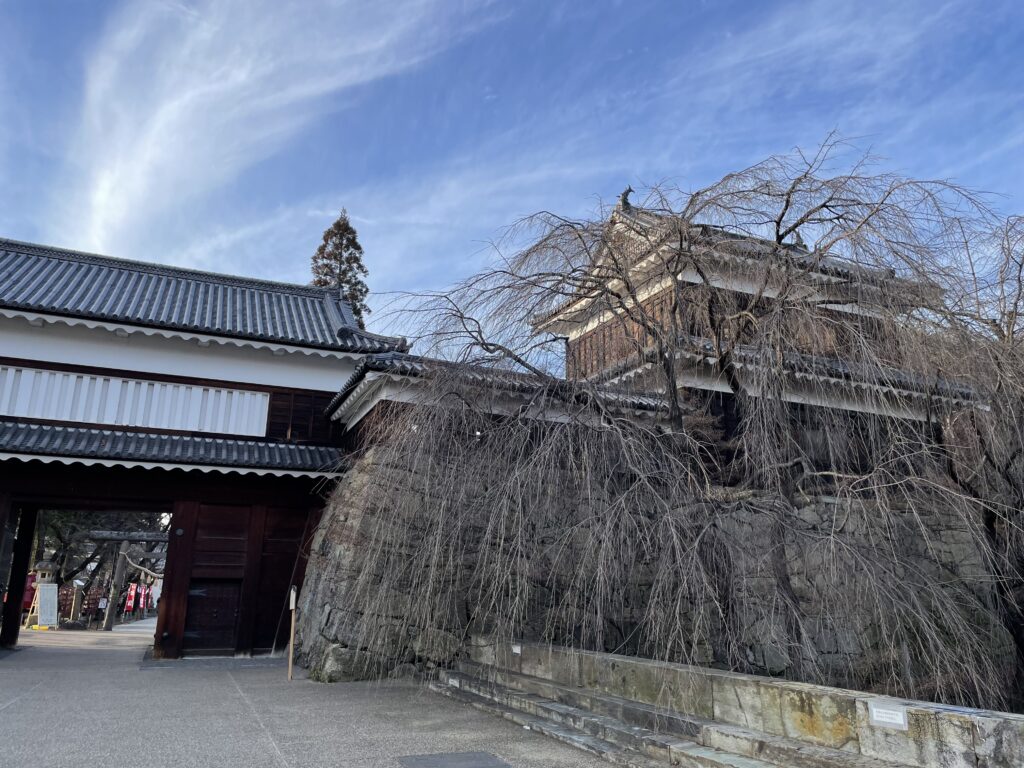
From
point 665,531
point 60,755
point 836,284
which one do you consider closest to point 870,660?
point 665,531

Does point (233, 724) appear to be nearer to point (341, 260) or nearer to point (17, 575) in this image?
point (17, 575)

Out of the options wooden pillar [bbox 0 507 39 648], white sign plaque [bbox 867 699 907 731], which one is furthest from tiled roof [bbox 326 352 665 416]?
wooden pillar [bbox 0 507 39 648]

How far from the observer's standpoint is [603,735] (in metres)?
5.03

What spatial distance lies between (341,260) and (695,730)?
2251cm

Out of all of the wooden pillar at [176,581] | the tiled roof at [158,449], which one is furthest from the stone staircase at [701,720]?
the wooden pillar at [176,581]

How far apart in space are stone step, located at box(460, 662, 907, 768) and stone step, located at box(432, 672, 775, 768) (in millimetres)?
43

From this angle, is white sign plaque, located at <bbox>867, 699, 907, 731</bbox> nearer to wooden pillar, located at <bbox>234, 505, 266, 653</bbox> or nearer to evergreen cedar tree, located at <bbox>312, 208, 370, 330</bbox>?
wooden pillar, located at <bbox>234, 505, 266, 653</bbox>

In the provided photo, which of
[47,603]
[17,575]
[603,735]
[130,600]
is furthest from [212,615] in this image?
[130,600]

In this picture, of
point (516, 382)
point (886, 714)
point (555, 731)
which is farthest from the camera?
point (516, 382)

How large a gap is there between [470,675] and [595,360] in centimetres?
366

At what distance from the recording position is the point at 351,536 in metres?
8.46

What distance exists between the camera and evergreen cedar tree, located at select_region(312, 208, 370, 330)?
2431 cm

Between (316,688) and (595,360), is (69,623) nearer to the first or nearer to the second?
(316,688)

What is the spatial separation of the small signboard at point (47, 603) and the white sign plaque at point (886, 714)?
20723mm
